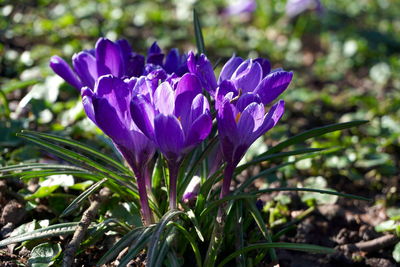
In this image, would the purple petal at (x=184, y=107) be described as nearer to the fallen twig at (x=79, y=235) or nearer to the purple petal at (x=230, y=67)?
the purple petal at (x=230, y=67)

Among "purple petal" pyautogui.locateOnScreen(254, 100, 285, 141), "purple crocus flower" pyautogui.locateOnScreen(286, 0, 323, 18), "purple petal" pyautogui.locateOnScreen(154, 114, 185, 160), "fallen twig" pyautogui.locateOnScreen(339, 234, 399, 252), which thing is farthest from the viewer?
"purple crocus flower" pyautogui.locateOnScreen(286, 0, 323, 18)

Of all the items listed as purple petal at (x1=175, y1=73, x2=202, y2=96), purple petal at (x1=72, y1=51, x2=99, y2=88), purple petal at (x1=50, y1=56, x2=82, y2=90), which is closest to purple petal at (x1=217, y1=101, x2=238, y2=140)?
purple petal at (x1=175, y1=73, x2=202, y2=96)

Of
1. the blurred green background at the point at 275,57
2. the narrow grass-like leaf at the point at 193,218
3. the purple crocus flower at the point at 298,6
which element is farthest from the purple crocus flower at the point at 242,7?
the narrow grass-like leaf at the point at 193,218

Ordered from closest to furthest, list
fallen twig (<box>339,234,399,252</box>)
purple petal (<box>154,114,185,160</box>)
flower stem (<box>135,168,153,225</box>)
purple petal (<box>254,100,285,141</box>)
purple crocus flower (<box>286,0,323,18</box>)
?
purple petal (<box>154,114,185,160</box>), purple petal (<box>254,100,285,141</box>), flower stem (<box>135,168,153,225</box>), fallen twig (<box>339,234,399,252</box>), purple crocus flower (<box>286,0,323,18</box>)

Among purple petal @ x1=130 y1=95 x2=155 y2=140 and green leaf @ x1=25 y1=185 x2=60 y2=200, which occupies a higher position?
purple petal @ x1=130 y1=95 x2=155 y2=140

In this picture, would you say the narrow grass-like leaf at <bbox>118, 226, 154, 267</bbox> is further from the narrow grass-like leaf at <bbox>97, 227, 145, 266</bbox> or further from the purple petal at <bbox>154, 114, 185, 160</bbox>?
the purple petal at <bbox>154, 114, 185, 160</bbox>

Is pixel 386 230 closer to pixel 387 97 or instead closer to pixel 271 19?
pixel 387 97
